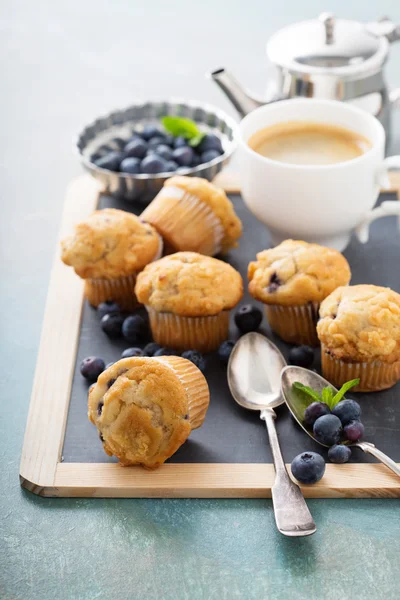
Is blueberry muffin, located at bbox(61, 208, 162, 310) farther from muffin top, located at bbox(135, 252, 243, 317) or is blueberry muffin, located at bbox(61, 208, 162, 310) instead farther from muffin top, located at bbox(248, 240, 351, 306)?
muffin top, located at bbox(248, 240, 351, 306)

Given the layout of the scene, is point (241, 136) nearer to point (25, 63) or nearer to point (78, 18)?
point (25, 63)

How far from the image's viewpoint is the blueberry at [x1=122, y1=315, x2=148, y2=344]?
94.7 inches

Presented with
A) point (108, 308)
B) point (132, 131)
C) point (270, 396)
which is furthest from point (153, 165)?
point (270, 396)

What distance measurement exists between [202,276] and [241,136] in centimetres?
A: 59

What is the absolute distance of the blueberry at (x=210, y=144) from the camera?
3086 millimetres

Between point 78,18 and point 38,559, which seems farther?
point 78,18

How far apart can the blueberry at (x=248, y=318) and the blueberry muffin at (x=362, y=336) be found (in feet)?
0.85

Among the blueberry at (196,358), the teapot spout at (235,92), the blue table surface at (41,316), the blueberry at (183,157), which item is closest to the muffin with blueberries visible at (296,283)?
the blueberry at (196,358)

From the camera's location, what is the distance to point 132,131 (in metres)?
3.25

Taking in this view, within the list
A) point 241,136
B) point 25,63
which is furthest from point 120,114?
point 25,63

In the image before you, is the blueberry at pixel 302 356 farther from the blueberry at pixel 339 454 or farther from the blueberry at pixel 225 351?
the blueberry at pixel 339 454

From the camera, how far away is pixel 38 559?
1825 mm

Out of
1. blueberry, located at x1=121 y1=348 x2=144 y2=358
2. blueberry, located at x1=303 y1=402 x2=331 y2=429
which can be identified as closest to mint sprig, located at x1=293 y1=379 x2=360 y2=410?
blueberry, located at x1=303 y1=402 x2=331 y2=429

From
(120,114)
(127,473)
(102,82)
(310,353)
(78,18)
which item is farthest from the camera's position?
(78,18)
